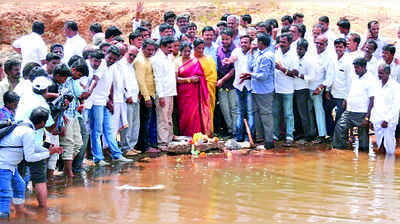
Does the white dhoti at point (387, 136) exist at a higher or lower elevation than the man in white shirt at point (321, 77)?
lower

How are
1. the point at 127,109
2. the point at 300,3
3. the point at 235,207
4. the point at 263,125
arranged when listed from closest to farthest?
the point at 235,207 < the point at 127,109 < the point at 263,125 < the point at 300,3

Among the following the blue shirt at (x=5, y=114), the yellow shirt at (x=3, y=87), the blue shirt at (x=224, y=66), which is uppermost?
the blue shirt at (x=224, y=66)

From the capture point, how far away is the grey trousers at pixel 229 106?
11508mm

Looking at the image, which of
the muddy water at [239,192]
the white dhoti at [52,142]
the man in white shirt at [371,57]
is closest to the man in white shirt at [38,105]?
the muddy water at [239,192]

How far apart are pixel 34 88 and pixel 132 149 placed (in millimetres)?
3630

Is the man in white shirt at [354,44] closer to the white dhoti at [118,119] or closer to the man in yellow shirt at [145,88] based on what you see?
the man in yellow shirt at [145,88]

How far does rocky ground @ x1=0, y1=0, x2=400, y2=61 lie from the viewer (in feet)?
53.7

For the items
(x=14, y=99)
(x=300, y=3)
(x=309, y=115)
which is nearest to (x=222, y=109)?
(x=309, y=115)

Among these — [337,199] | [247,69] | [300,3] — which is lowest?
[337,199]

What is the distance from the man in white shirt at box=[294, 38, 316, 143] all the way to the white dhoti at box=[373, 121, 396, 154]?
4.41 feet

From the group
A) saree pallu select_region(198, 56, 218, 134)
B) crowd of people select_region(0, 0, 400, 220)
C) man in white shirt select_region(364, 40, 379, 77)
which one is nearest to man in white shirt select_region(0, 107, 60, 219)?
crowd of people select_region(0, 0, 400, 220)

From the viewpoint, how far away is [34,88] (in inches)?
292

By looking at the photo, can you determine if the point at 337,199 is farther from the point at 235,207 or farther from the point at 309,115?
the point at 309,115

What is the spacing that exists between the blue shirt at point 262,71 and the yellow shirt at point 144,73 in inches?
71.4
